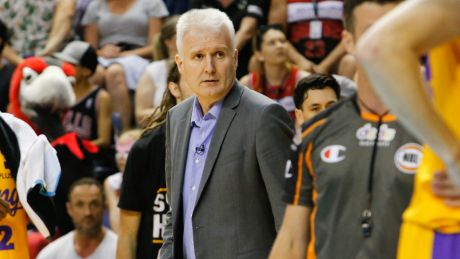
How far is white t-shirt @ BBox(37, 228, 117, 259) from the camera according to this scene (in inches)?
333

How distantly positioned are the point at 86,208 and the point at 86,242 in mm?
280

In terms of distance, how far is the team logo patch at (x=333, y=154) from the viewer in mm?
3783

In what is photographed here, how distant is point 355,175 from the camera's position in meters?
3.75

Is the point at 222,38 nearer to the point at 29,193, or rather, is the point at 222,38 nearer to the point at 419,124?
the point at 29,193

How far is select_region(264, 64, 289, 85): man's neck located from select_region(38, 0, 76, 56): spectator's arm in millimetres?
2783

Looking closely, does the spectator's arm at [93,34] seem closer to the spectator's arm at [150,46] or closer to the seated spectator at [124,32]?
the seated spectator at [124,32]

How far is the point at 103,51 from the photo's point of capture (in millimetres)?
11516

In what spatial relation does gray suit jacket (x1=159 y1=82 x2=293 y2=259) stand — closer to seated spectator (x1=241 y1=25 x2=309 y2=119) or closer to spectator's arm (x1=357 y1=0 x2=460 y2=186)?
spectator's arm (x1=357 y1=0 x2=460 y2=186)

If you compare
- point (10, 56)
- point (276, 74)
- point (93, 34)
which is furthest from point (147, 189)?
point (93, 34)

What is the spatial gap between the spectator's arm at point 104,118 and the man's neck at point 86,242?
194 centimetres

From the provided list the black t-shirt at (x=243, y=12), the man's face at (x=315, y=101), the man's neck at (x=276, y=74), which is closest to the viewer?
the man's face at (x=315, y=101)

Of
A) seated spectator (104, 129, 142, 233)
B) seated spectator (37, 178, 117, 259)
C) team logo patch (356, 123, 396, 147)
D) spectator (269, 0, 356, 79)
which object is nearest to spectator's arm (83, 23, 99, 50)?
spectator (269, 0, 356, 79)

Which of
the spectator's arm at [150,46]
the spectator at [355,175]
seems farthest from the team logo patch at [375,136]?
the spectator's arm at [150,46]

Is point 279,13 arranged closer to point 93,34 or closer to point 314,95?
point 93,34
